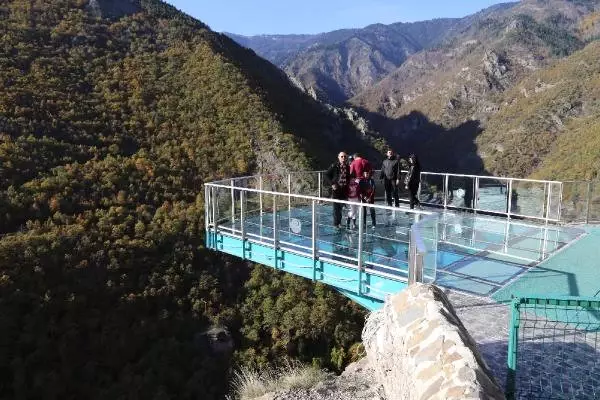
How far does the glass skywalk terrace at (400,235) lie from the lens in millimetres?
6645

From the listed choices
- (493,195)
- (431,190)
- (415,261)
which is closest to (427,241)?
(415,261)

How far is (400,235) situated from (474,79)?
105 m

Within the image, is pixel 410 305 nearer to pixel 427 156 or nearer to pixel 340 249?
pixel 340 249

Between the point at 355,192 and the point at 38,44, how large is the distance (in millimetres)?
42701

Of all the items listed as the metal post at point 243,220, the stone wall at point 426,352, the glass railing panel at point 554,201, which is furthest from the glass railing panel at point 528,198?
the stone wall at point 426,352

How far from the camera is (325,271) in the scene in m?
8.25

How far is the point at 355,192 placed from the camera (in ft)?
29.5

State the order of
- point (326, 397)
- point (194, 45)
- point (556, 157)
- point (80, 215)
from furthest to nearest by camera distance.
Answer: point (556, 157) → point (194, 45) → point (80, 215) → point (326, 397)

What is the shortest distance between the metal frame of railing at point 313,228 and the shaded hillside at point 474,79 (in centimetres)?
6537

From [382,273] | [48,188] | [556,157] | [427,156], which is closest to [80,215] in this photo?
[48,188]

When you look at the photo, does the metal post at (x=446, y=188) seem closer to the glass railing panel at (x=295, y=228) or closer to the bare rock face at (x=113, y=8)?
the glass railing panel at (x=295, y=228)

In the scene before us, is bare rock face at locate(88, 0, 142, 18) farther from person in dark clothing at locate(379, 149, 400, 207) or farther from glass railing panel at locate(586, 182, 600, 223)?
glass railing panel at locate(586, 182, 600, 223)

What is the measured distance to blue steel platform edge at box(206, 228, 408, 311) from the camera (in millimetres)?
7207

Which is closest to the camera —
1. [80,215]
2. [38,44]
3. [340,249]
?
[340,249]
